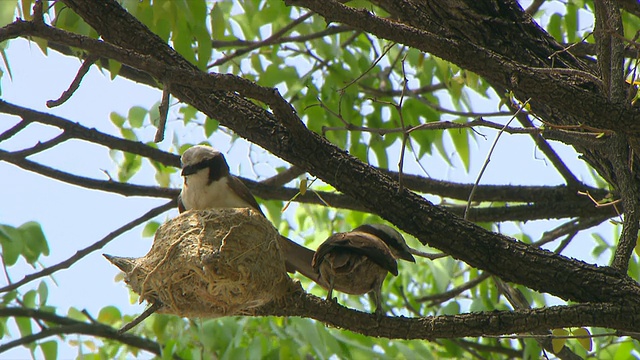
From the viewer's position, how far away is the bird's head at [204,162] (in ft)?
16.7

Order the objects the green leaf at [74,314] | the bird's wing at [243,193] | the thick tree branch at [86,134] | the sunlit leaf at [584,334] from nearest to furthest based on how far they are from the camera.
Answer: the sunlit leaf at [584,334] → the bird's wing at [243,193] → the thick tree branch at [86,134] → the green leaf at [74,314]

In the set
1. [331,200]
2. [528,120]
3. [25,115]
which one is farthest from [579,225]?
[25,115]

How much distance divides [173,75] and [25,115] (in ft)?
8.75

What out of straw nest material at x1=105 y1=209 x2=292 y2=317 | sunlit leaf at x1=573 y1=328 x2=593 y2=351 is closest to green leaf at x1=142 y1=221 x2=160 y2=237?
straw nest material at x1=105 y1=209 x2=292 y2=317

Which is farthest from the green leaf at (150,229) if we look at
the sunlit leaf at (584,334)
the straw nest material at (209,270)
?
the sunlit leaf at (584,334)

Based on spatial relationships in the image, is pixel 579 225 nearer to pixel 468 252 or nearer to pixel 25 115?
pixel 468 252

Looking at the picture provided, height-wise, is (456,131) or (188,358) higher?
(456,131)

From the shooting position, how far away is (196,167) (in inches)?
201

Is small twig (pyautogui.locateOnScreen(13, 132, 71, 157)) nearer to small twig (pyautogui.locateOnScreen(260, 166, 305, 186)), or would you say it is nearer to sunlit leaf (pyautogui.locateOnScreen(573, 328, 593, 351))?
small twig (pyautogui.locateOnScreen(260, 166, 305, 186))

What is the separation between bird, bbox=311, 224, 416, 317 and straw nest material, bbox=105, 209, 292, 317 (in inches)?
10.3

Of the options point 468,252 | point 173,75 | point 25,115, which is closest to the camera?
point 173,75

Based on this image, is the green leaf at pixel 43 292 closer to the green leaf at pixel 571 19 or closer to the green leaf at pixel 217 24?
the green leaf at pixel 217 24

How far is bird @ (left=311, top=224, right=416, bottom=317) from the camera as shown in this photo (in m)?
3.96

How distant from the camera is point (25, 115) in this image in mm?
5391
